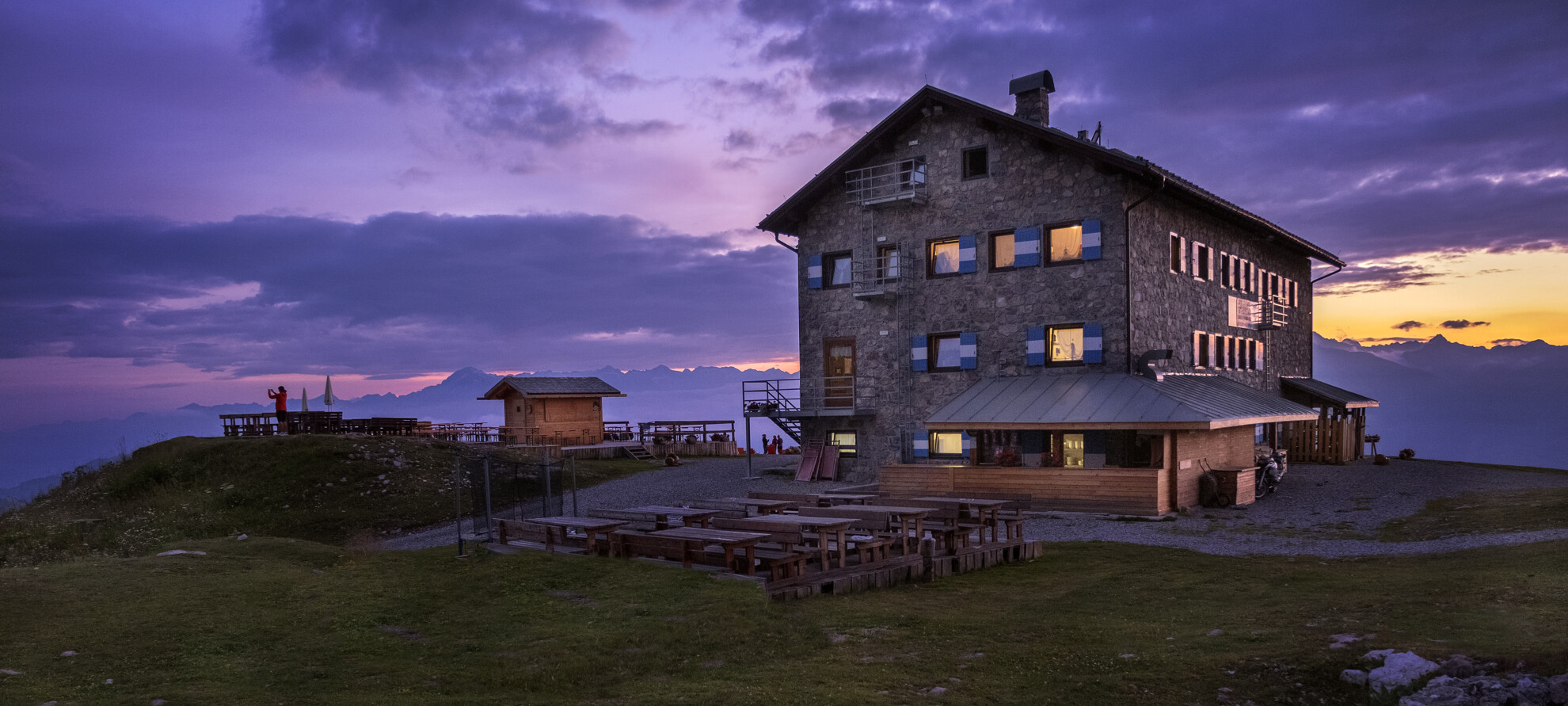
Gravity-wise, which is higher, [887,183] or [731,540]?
[887,183]

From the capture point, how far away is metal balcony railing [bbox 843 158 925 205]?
28359 mm

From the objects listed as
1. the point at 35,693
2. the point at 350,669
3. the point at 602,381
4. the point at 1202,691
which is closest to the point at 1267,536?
the point at 1202,691

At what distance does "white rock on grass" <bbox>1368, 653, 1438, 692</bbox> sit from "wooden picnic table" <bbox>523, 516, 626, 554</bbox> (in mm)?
9336

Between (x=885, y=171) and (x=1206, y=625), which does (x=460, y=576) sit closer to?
(x=1206, y=625)

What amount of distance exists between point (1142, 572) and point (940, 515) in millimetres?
3193

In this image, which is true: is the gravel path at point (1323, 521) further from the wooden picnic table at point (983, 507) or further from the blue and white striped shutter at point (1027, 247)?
the blue and white striped shutter at point (1027, 247)

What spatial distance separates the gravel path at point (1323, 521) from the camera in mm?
15938

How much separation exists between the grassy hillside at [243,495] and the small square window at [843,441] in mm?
8434

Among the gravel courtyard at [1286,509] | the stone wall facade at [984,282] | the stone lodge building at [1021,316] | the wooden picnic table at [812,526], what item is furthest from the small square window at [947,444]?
the wooden picnic table at [812,526]

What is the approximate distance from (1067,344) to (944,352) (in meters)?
3.79

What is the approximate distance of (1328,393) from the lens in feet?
120

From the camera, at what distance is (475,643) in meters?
8.88

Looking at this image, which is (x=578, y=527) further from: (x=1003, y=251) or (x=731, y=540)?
(x=1003, y=251)

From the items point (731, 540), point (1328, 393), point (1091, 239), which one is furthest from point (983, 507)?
point (1328, 393)
